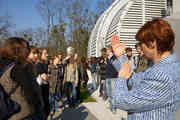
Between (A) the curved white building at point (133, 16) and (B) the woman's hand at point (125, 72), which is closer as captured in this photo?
(B) the woman's hand at point (125, 72)

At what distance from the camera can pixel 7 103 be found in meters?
1.65

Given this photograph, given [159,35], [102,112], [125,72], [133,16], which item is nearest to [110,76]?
[125,72]

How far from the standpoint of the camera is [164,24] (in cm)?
129

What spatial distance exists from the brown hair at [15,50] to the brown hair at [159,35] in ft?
4.49

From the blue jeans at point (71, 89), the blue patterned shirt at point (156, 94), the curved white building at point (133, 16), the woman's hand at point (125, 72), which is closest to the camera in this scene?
the blue patterned shirt at point (156, 94)

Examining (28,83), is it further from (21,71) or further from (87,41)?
(87,41)

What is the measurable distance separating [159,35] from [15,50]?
153 centimetres

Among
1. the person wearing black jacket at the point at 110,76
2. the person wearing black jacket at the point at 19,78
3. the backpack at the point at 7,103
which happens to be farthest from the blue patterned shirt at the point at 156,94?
A: the person wearing black jacket at the point at 19,78

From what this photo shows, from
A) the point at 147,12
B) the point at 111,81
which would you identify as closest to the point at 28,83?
the point at 111,81

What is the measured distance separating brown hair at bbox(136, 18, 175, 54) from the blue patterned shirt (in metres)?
0.09

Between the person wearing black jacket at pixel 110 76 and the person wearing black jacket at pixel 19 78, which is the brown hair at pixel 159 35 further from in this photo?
the person wearing black jacket at pixel 19 78

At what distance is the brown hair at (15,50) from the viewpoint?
1980 millimetres

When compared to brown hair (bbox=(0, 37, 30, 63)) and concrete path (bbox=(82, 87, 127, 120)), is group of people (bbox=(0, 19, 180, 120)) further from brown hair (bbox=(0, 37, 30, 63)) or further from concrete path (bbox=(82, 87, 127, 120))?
concrete path (bbox=(82, 87, 127, 120))

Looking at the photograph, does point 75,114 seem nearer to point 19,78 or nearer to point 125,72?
point 19,78
